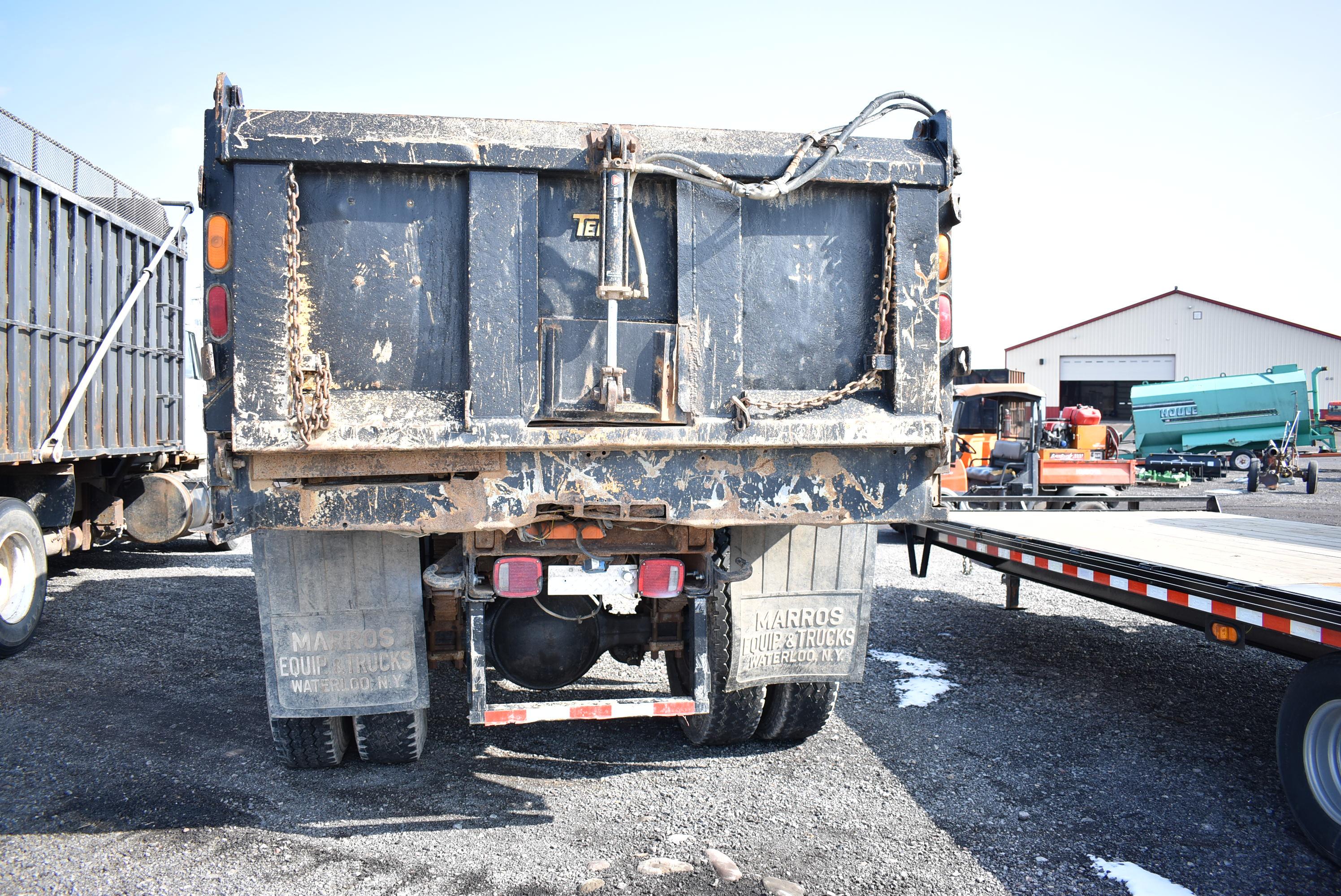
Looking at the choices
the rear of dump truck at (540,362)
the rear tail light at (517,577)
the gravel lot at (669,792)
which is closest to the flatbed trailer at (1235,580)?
the gravel lot at (669,792)

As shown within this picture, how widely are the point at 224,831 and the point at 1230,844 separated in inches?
154

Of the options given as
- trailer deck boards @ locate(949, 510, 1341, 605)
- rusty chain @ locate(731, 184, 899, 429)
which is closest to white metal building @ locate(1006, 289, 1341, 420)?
trailer deck boards @ locate(949, 510, 1341, 605)

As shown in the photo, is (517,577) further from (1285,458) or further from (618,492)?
(1285,458)

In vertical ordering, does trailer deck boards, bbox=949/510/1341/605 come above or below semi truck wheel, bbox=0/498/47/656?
above

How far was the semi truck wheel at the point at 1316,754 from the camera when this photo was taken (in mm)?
3256

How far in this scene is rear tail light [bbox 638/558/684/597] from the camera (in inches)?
139

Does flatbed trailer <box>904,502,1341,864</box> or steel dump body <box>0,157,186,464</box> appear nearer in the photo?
flatbed trailer <box>904,502,1341,864</box>

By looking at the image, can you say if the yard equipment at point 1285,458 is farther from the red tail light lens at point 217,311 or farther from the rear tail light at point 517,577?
the red tail light lens at point 217,311

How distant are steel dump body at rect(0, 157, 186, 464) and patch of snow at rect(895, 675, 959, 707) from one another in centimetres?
634

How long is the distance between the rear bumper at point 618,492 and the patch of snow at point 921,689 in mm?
2068

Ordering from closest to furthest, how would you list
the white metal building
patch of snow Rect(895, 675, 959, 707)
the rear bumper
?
the rear bumper → patch of snow Rect(895, 675, 959, 707) → the white metal building

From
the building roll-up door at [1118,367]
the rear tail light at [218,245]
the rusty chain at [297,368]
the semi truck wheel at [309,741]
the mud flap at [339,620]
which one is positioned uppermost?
the building roll-up door at [1118,367]

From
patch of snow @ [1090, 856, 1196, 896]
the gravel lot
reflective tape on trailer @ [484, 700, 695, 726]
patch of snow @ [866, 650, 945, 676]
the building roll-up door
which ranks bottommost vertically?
patch of snow @ [1090, 856, 1196, 896]

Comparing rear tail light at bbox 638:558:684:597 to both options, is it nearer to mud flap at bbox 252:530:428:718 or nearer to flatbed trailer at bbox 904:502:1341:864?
mud flap at bbox 252:530:428:718
